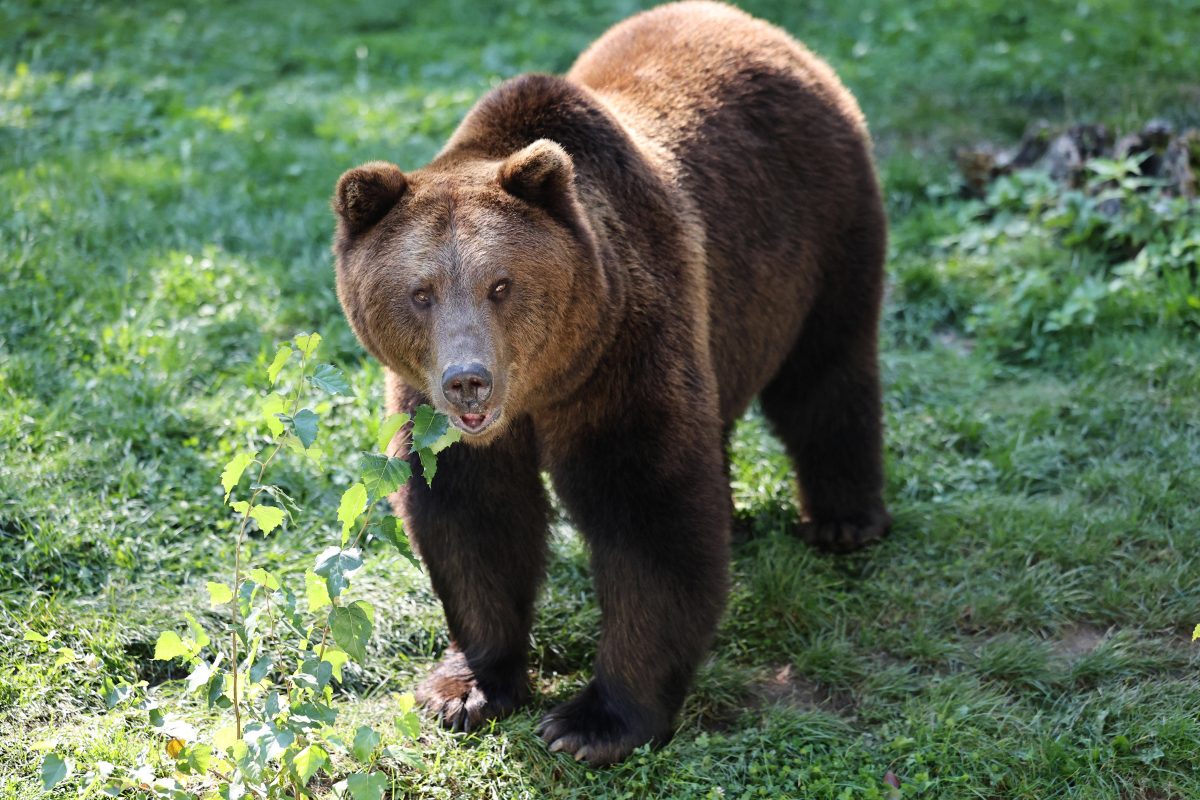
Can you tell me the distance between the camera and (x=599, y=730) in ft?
16.0

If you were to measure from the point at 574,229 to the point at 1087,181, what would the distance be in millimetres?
4982

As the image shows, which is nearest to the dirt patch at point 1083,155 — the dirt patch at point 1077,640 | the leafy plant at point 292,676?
the dirt patch at point 1077,640

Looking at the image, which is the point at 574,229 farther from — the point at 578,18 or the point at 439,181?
the point at 578,18

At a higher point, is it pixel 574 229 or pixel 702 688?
pixel 574 229

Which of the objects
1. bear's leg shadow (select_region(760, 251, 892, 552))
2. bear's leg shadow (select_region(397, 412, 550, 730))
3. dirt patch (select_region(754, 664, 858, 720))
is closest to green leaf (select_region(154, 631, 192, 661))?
bear's leg shadow (select_region(397, 412, 550, 730))

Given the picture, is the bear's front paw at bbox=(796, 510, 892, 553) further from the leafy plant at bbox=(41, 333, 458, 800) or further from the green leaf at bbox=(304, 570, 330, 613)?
the green leaf at bbox=(304, 570, 330, 613)

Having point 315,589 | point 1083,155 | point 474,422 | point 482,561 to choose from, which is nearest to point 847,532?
point 482,561

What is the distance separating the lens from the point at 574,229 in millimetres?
4586

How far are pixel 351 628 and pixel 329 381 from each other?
2.46ft

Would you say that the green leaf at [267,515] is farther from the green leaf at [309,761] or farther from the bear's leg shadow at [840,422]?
the bear's leg shadow at [840,422]

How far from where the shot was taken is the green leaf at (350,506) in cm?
390

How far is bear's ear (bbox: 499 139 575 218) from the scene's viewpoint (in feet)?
14.6

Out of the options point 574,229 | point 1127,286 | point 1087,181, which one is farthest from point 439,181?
point 1087,181

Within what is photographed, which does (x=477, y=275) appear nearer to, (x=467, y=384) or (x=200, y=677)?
(x=467, y=384)
